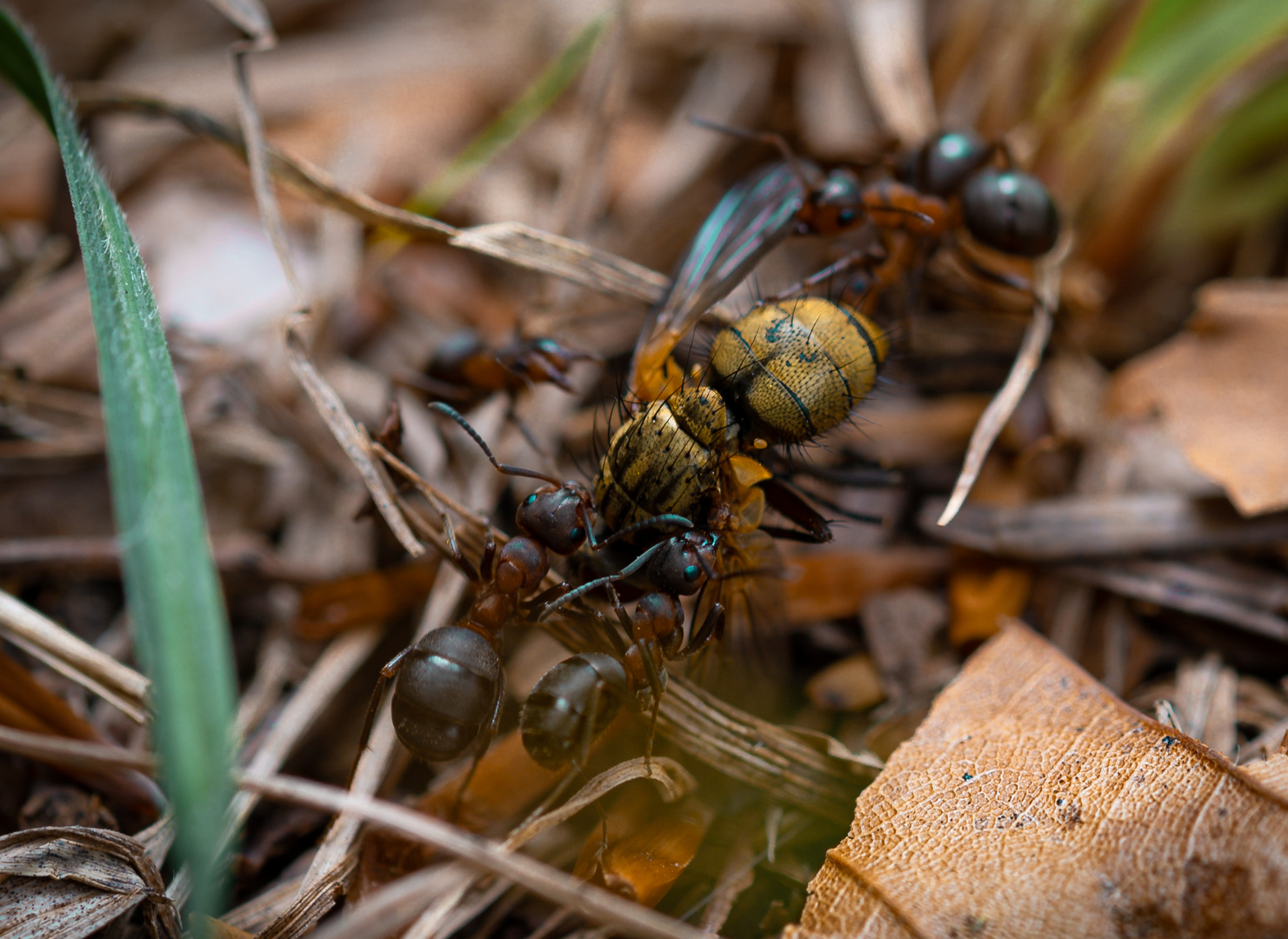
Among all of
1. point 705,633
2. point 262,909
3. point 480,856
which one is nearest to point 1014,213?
point 705,633

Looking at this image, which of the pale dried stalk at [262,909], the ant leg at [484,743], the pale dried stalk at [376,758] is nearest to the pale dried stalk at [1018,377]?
the ant leg at [484,743]

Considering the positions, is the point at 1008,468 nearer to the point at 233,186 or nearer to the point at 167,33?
the point at 233,186

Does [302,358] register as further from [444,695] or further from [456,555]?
[444,695]

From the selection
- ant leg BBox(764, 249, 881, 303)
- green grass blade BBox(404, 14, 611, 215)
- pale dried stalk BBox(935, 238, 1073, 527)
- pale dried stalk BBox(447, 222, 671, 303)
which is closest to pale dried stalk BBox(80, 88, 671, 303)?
pale dried stalk BBox(447, 222, 671, 303)

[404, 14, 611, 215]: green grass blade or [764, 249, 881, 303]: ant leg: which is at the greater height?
[404, 14, 611, 215]: green grass blade

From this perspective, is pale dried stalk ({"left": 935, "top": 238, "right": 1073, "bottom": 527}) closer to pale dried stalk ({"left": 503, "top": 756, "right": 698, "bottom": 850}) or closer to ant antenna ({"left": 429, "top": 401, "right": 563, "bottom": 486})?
pale dried stalk ({"left": 503, "top": 756, "right": 698, "bottom": 850})

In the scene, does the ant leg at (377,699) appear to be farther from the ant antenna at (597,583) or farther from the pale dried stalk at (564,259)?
the pale dried stalk at (564,259)

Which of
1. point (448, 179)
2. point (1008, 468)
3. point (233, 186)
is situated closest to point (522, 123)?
point (448, 179)
